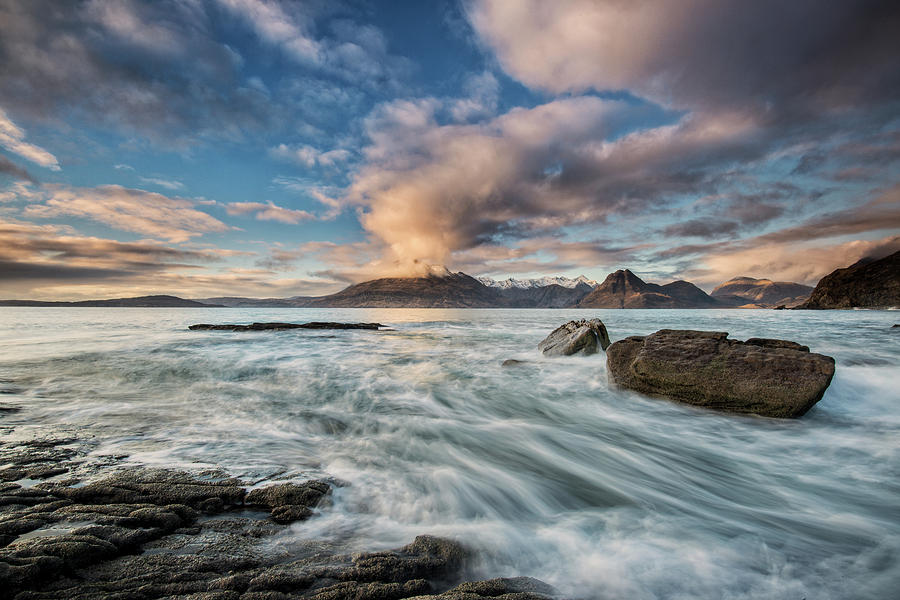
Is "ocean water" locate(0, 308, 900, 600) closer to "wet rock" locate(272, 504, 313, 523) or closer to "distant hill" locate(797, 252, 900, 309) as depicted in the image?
"wet rock" locate(272, 504, 313, 523)

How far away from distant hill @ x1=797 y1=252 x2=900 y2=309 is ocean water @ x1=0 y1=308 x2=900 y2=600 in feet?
540

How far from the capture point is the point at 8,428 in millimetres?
5238

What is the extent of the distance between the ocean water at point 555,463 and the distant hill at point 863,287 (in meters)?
164

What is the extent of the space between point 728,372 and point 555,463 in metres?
4.25

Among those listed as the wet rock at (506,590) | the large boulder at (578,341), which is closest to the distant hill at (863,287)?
the large boulder at (578,341)

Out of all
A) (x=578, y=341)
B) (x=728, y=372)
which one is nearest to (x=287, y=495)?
(x=728, y=372)

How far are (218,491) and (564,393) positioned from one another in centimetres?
754

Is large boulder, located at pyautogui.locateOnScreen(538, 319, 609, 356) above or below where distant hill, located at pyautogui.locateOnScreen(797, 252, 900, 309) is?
below

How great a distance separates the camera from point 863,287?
122375 millimetres

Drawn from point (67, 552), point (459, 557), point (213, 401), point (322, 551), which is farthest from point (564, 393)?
point (67, 552)

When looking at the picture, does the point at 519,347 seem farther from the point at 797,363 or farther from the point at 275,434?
the point at 275,434

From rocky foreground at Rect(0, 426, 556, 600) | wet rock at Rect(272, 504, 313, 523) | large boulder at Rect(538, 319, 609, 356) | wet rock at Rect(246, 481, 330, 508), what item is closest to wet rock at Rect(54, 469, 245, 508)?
rocky foreground at Rect(0, 426, 556, 600)

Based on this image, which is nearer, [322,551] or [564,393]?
[322,551]

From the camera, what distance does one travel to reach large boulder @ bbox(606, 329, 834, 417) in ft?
21.1
